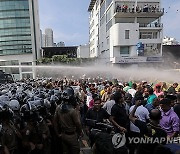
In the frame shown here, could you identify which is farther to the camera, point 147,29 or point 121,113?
point 147,29

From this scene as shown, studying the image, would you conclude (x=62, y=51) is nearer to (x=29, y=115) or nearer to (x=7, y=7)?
(x=7, y=7)

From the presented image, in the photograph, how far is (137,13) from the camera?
3922 centimetres

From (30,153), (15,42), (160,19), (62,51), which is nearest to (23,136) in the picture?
(30,153)

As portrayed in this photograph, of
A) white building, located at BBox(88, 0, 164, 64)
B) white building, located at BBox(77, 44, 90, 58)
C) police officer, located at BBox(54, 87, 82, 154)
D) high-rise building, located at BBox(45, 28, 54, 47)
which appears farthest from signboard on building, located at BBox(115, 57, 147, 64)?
high-rise building, located at BBox(45, 28, 54, 47)

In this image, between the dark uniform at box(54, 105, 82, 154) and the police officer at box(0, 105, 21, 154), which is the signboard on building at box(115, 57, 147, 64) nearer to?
the dark uniform at box(54, 105, 82, 154)

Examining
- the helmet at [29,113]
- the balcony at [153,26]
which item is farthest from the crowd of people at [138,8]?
the helmet at [29,113]

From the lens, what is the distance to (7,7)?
54594mm

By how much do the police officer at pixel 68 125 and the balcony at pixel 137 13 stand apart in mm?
35326

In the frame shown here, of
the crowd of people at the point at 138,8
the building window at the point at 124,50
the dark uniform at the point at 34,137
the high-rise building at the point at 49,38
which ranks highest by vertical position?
the high-rise building at the point at 49,38

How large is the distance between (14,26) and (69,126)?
54.4 m

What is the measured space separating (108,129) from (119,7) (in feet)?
120

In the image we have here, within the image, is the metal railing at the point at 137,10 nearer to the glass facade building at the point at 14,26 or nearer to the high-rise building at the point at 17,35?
the high-rise building at the point at 17,35

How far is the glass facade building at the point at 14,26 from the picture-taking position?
2154 inches

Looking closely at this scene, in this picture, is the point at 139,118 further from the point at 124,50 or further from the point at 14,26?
the point at 14,26
